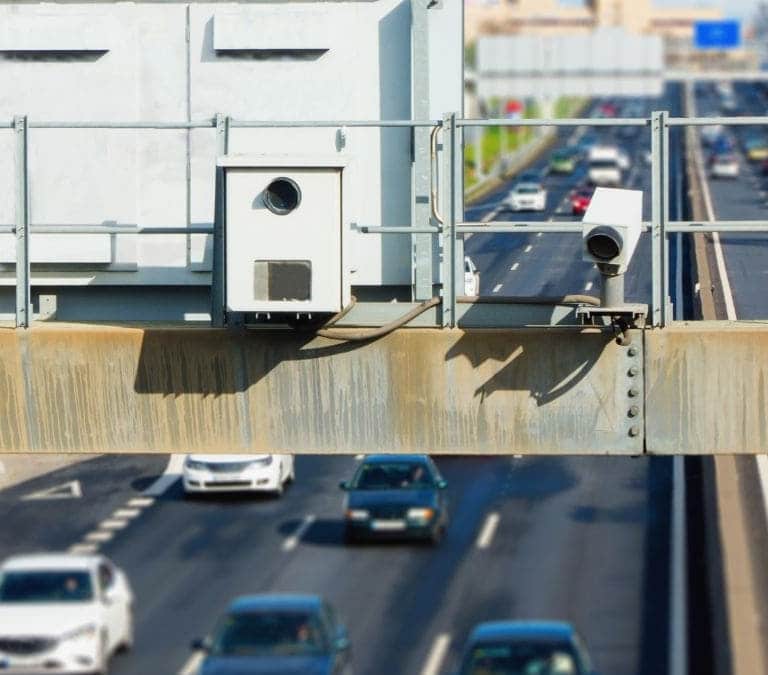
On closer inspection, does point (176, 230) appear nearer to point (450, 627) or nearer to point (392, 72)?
point (392, 72)

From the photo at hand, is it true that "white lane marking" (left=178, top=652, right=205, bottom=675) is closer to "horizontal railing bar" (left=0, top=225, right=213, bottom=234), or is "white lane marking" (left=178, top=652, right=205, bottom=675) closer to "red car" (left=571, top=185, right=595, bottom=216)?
"red car" (left=571, top=185, right=595, bottom=216)

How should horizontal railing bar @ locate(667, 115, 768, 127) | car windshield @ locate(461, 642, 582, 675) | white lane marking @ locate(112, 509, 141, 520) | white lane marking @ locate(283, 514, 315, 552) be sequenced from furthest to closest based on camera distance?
1. white lane marking @ locate(112, 509, 141, 520)
2. white lane marking @ locate(283, 514, 315, 552)
3. car windshield @ locate(461, 642, 582, 675)
4. horizontal railing bar @ locate(667, 115, 768, 127)

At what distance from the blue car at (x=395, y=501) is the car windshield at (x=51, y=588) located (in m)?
9.08

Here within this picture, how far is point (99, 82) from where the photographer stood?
46.6 ft

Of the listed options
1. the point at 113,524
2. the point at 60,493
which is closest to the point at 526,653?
the point at 113,524

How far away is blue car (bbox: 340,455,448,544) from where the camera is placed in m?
38.2

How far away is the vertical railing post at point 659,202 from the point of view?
1252cm

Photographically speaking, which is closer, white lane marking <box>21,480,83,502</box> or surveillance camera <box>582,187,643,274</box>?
surveillance camera <box>582,187,643,274</box>

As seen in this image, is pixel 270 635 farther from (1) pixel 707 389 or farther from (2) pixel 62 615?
(1) pixel 707 389

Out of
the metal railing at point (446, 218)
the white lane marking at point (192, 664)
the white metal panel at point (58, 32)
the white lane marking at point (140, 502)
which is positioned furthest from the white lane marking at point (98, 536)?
the metal railing at point (446, 218)

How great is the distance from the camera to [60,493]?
44312mm

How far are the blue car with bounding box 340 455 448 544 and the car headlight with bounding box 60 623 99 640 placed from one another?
971 cm

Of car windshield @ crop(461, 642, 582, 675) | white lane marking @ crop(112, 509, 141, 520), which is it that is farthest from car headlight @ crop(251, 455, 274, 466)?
car windshield @ crop(461, 642, 582, 675)

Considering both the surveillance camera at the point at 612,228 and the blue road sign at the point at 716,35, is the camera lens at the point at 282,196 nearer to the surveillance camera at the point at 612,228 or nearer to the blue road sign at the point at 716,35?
the surveillance camera at the point at 612,228
